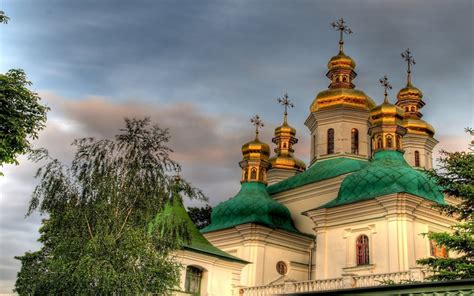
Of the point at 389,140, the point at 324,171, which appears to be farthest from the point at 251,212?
the point at 389,140

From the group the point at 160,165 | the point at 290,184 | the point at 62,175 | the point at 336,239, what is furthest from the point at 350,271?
the point at 62,175

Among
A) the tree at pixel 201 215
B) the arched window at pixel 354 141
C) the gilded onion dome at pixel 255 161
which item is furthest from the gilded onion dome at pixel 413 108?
the tree at pixel 201 215

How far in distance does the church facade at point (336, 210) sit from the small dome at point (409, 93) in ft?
0.23

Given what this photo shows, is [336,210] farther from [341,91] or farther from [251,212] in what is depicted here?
[341,91]

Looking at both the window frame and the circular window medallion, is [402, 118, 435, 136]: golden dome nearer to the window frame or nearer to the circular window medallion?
the window frame

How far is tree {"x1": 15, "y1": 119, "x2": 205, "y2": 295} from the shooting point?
572 inches

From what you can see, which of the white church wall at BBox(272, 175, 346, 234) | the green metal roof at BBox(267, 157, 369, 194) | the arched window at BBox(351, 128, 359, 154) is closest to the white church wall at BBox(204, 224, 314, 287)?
the white church wall at BBox(272, 175, 346, 234)

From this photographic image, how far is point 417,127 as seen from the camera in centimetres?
3972

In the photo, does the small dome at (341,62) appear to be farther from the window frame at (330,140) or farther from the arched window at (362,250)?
the arched window at (362,250)

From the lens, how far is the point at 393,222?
25.0m

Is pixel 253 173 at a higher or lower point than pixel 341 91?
lower

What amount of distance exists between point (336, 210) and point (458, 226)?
11.5m

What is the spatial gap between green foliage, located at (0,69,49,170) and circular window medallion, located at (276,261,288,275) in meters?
18.4

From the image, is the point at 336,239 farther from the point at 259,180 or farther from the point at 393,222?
the point at 259,180
